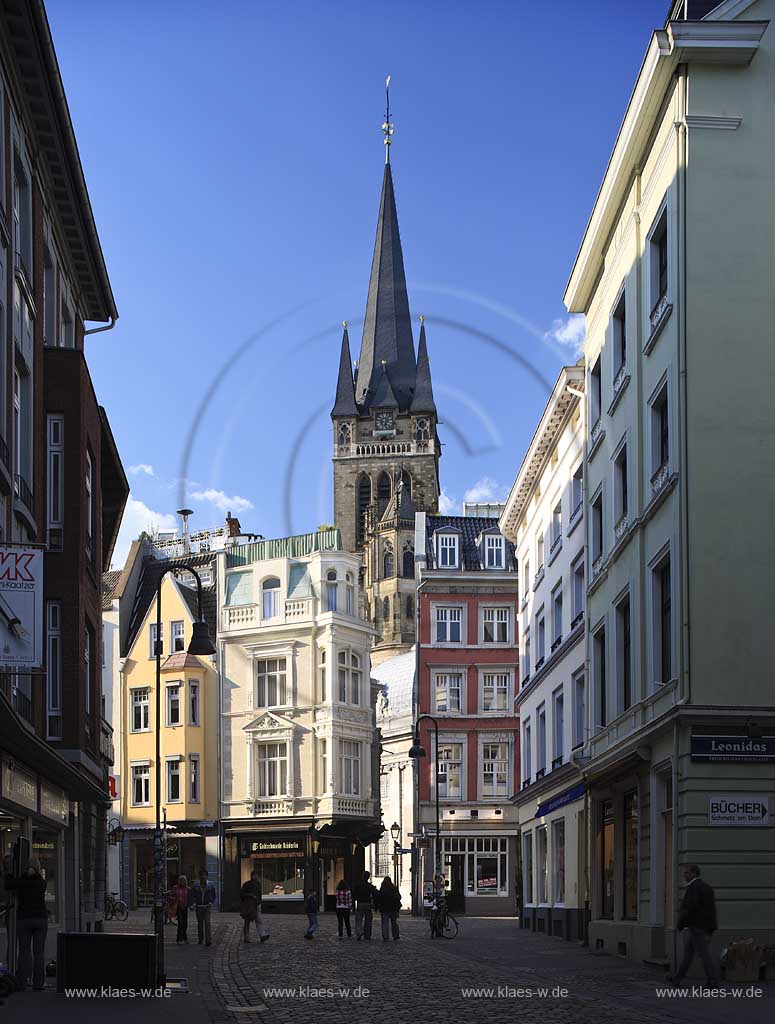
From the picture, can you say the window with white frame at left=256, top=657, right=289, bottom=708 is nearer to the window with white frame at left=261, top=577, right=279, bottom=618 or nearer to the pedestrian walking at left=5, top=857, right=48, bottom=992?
the window with white frame at left=261, top=577, right=279, bottom=618

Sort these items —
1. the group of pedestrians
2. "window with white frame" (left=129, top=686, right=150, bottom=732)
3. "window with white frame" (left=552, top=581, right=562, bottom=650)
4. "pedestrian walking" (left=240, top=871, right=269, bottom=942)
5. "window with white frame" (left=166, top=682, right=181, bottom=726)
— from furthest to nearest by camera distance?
"window with white frame" (left=129, top=686, right=150, bottom=732) → "window with white frame" (left=166, top=682, right=181, bottom=726) → "window with white frame" (left=552, top=581, right=562, bottom=650) → the group of pedestrians → "pedestrian walking" (left=240, top=871, right=269, bottom=942)

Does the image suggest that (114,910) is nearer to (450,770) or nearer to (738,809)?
(450,770)

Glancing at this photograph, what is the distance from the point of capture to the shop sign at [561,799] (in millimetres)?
39953

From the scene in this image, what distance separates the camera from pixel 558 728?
46.9 meters

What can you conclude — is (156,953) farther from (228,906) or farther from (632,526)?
(228,906)

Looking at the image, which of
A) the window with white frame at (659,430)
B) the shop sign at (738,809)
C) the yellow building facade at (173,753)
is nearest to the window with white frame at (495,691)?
the yellow building facade at (173,753)

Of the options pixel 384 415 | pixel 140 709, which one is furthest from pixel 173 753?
pixel 384 415

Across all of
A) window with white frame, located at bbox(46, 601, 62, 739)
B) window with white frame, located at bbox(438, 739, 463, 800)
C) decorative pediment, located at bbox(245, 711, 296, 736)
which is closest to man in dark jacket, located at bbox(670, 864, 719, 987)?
window with white frame, located at bbox(46, 601, 62, 739)

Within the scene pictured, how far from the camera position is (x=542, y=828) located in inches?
1983

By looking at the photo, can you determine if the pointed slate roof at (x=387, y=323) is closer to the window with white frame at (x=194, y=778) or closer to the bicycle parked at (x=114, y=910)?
the window with white frame at (x=194, y=778)

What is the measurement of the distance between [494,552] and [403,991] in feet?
189

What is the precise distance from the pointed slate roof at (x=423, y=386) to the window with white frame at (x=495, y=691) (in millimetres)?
97126

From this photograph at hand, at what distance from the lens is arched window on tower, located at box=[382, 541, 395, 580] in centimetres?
16125

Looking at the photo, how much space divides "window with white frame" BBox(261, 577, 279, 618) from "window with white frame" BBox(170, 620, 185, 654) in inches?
164
